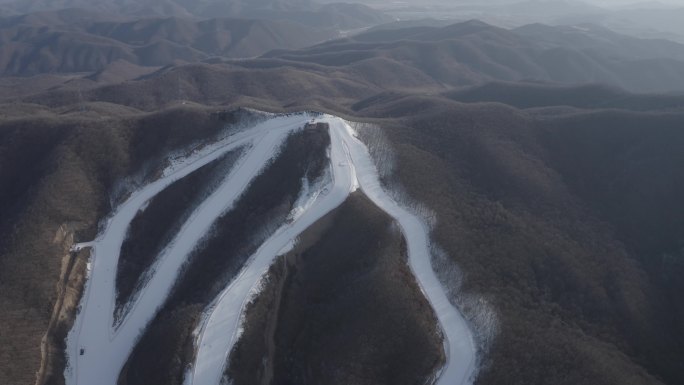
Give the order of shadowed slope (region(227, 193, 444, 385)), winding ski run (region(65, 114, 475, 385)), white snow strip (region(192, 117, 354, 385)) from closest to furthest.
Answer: shadowed slope (region(227, 193, 444, 385)) → white snow strip (region(192, 117, 354, 385)) → winding ski run (region(65, 114, 475, 385))

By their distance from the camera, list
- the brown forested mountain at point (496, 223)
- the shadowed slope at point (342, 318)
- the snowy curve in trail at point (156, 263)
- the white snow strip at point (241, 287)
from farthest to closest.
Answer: the snowy curve in trail at point (156, 263) → the brown forested mountain at point (496, 223) → the white snow strip at point (241, 287) → the shadowed slope at point (342, 318)

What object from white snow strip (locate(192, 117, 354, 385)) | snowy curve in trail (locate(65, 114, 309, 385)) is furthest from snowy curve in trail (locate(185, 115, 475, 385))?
snowy curve in trail (locate(65, 114, 309, 385))

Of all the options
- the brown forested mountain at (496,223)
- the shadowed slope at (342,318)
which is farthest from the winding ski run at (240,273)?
the brown forested mountain at (496,223)

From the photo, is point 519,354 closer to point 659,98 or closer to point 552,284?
point 552,284

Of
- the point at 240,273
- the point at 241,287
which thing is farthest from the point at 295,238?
the point at 241,287

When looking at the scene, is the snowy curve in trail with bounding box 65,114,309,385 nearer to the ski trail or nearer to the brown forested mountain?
the brown forested mountain

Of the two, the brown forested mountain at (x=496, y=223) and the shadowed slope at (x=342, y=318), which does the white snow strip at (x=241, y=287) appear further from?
the brown forested mountain at (x=496, y=223)
